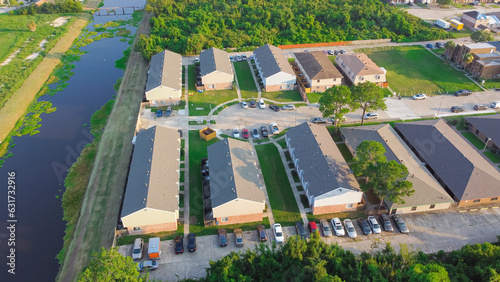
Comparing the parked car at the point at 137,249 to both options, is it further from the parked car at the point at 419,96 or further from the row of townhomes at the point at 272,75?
the parked car at the point at 419,96

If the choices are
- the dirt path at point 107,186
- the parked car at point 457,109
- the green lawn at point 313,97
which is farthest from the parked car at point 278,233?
the parked car at point 457,109

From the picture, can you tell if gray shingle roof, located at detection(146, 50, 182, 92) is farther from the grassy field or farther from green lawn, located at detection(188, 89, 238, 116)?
the grassy field

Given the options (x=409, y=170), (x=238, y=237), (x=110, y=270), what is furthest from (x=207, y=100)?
(x=110, y=270)

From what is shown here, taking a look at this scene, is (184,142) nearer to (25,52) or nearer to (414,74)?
(414,74)

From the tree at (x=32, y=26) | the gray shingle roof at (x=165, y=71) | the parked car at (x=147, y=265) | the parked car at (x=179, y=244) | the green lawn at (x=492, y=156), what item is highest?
the gray shingle roof at (x=165, y=71)

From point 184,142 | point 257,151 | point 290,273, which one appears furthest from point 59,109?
point 290,273

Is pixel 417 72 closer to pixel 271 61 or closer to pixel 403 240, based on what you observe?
pixel 271 61

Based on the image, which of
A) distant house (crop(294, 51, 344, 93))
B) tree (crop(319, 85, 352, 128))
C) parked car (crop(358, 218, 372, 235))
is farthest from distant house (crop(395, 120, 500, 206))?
distant house (crop(294, 51, 344, 93))
